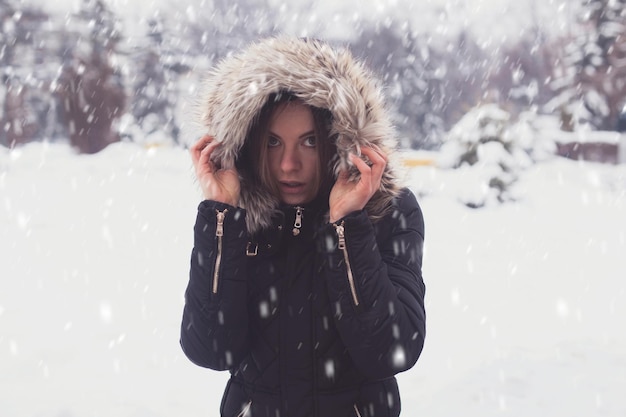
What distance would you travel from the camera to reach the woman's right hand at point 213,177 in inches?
70.8

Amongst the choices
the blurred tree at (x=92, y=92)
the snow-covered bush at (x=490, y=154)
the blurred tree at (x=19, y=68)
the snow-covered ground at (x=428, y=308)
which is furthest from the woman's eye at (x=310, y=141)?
the blurred tree at (x=19, y=68)

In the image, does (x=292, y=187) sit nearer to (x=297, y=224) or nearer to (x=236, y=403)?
(x=297, y=224)

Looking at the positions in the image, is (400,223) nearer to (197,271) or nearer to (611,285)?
(197,271)

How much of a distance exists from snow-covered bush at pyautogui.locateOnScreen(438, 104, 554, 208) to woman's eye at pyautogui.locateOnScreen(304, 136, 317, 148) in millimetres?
11553

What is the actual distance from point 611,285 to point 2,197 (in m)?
13.4

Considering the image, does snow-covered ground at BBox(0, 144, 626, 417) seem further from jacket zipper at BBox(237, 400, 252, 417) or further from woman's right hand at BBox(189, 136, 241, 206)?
woman's right hand at BBox(189, 136, 241, 206)

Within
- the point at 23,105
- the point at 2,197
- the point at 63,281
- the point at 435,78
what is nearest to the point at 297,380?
the point at 63,281

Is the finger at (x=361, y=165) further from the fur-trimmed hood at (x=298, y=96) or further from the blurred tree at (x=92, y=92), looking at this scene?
the blurred tree at (x=92, y=92)

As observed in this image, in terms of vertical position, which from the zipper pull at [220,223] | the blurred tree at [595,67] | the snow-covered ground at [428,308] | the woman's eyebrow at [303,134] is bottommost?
the snow-covered ground at [428,308]

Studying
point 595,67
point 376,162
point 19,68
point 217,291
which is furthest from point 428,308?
point 19,68

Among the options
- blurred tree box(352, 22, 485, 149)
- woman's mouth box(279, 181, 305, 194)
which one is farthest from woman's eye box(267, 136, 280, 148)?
blurred tree box(352, 22, 485, 149)

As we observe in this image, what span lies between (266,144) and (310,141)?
0.50 feet

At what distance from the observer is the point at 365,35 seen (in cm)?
4084

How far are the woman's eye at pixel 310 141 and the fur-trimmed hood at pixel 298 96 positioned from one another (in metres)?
0.06
